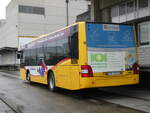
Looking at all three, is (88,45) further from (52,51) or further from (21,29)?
(21,29)

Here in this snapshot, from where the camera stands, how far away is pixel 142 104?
30.5 ft

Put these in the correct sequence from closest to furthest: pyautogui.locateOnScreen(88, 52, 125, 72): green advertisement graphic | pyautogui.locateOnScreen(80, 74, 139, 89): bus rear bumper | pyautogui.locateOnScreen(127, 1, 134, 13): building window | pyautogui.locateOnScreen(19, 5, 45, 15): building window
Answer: pyautogui.locateOnScreen(80, 74, 139, 89): bus rear bumper → pyautogui.locateOnScreen(88, 52, 125, 72): green advertisement graphic → pyautogui.locateOnScreen(127, 1, 134, 13): building window → pyautogui.locateOnScreen(19, 5, 45, 15): building window

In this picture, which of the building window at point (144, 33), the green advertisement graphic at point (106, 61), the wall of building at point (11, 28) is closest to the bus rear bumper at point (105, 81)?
the green advertisement graphic at point (106, 61)

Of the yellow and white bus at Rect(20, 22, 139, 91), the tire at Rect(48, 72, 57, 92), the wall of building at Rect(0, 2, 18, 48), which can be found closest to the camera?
the yellow and white bus at Rect(20, 22, 139, 91)

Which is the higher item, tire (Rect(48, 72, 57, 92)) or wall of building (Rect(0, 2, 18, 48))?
wall of building (Rect(0, 2, 18, 48))

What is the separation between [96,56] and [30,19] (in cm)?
4388

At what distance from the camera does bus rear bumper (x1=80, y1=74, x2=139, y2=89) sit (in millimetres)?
10312

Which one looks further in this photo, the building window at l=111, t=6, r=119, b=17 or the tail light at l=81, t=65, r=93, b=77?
the building window at l=111, t=6, r=119, b=17

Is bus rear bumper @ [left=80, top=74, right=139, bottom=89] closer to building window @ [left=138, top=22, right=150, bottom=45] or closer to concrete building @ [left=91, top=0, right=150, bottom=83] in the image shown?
concrete building @ [left=91, top=0, right=150, bottom=83]

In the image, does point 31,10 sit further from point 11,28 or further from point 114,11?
point 114,11

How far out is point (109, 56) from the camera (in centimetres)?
1088

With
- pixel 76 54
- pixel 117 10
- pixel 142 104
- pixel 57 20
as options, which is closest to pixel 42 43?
pixel 76 54

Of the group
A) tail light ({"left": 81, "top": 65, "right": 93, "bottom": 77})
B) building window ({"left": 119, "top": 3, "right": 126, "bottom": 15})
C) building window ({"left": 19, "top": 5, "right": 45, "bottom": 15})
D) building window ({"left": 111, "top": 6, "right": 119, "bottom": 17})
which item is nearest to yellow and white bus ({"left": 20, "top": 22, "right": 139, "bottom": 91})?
tail light ({"left": 81, "top": 65, "right": 93, "bottom": 77})

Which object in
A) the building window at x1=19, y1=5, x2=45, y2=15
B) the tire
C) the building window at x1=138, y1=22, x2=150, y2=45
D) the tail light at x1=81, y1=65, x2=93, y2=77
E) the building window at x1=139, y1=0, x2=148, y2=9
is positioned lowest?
the tire
